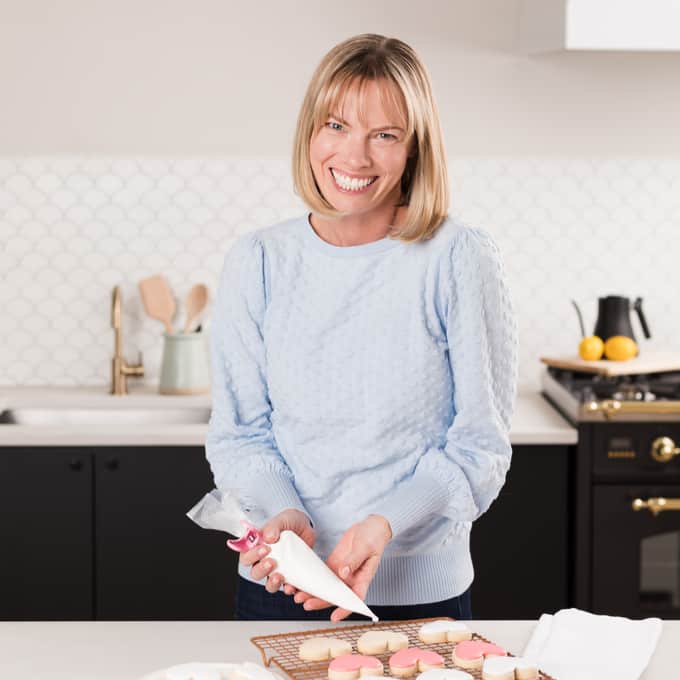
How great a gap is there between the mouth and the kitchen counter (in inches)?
22.9

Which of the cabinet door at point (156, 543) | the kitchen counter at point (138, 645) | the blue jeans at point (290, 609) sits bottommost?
the cabinet door at point (156, 543)

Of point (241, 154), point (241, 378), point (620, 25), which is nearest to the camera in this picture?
point (241, 378)

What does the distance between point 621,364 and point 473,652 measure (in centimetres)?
199

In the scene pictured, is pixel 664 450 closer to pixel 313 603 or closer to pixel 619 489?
pixel 619 489

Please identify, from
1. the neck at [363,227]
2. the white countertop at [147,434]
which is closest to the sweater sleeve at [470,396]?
the neck at [363,227]

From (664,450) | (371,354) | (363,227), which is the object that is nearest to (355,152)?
Answer: (363,227)

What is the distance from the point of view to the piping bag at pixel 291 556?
4.58 ft

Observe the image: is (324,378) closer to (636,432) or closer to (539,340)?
(636,432)

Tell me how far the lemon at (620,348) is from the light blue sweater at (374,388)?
A: 1.60 metres

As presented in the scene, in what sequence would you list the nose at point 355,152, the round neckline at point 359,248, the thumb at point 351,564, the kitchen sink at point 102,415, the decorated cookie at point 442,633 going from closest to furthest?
the decorated cookie at point 442,633 → the thumb at point 351,564 → the nose at point 355,152 → the round neckline at point 359,248 → the kitchen sink at point 102,415

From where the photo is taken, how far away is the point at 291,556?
1413 millimetres

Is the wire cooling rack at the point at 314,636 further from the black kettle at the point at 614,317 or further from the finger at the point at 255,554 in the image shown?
the black kettle at the point at 614,317

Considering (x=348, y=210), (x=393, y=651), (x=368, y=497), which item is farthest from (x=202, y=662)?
(x=348, y=210)

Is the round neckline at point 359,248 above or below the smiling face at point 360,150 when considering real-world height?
below
